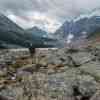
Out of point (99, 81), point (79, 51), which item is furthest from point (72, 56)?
point (99, 81)

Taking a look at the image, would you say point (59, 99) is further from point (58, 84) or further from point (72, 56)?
point (72, 56)

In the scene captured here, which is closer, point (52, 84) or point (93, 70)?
point (52, 84)

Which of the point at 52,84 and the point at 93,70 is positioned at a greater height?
the point at 93,70

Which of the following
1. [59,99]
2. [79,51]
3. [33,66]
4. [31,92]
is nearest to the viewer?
[31,92]

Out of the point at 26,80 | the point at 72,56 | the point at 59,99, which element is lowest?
the point at 59,99

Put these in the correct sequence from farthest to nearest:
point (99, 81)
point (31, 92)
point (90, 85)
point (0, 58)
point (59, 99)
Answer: point (0, 58) → point (99, 81) → point (90, 85) → point (59, 99) → point (31, 92)

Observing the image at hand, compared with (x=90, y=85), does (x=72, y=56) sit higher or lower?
higher

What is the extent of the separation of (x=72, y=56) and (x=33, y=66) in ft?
12.4

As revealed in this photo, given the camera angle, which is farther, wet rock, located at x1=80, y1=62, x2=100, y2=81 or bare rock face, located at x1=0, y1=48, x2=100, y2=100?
wet rock, located at x1=80, y1=62, x2=100, y2=81

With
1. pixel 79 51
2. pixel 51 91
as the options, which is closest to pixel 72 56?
pixel 79 51

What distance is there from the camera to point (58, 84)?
24.6 feet

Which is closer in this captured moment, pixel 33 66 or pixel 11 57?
pixel 33 66

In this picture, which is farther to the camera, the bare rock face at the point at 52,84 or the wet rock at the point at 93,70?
the wet rock at the point at 93,70

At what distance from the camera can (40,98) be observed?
6.05m
